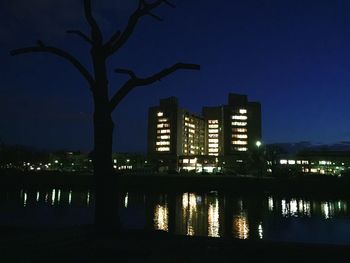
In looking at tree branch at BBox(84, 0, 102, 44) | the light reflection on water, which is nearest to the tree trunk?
tree branch at BBox(84, 0, 102, 44)

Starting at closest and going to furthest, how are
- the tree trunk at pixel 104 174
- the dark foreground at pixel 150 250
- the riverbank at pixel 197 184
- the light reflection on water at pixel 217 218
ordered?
the dark foreground at pixel 150 250
the tree trunk at pixel 104 174
the light reflection on water at pixel 217 218
the riverbank at pixel 197 184

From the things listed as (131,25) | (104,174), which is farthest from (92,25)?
(104,174)

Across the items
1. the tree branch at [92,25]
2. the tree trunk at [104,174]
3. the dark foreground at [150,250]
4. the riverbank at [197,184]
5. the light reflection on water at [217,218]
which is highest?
the tree branch at [92,25]

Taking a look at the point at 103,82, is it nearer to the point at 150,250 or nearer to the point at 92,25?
the point at 92,25

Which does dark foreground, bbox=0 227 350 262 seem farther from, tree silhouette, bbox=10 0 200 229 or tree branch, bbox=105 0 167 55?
tree branch, bbox=105 0 167 55

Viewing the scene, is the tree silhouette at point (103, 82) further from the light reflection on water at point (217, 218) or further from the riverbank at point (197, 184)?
the riverbank at point (197, 184)

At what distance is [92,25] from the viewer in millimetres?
12250

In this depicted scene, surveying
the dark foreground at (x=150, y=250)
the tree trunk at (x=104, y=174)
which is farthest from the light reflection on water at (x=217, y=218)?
the dark foreground at (x=150, y=250)

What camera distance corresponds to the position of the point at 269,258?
28.2ft

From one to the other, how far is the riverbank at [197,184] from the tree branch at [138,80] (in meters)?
61.4

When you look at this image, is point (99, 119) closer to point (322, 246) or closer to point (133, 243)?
point (133, 243)

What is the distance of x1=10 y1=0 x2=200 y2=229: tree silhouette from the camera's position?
12.3m

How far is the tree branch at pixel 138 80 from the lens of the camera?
40.5 ft

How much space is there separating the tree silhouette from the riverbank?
61.3 metres
